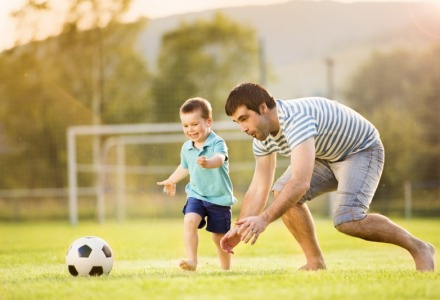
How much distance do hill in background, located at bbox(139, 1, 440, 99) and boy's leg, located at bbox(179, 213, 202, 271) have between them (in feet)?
105

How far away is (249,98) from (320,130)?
0.58 m

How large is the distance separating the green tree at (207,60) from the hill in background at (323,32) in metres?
0.58

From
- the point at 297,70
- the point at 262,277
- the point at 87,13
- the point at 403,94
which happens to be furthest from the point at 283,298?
the point at 297,70

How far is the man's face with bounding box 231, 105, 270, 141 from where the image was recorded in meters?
5.77

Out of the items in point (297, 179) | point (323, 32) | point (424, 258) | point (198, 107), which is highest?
point (323, 32)

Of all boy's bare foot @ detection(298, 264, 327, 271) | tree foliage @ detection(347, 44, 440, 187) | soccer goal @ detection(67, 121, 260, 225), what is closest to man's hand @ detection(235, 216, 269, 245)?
boy's bare foot @ detection(298, 264, 327, 271)

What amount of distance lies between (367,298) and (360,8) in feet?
171

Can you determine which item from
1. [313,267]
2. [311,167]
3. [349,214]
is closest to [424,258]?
[349,214]

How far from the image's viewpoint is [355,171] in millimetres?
6180

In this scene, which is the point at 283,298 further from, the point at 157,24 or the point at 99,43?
the point at 157,24

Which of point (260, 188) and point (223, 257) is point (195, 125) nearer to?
point (260, 188)

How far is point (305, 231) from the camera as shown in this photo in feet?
21.2

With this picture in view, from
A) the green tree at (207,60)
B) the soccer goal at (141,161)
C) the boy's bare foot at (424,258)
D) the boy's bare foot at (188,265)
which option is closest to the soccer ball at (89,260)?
the boy's bare foot at (188,265)

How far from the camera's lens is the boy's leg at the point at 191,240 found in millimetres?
6304
